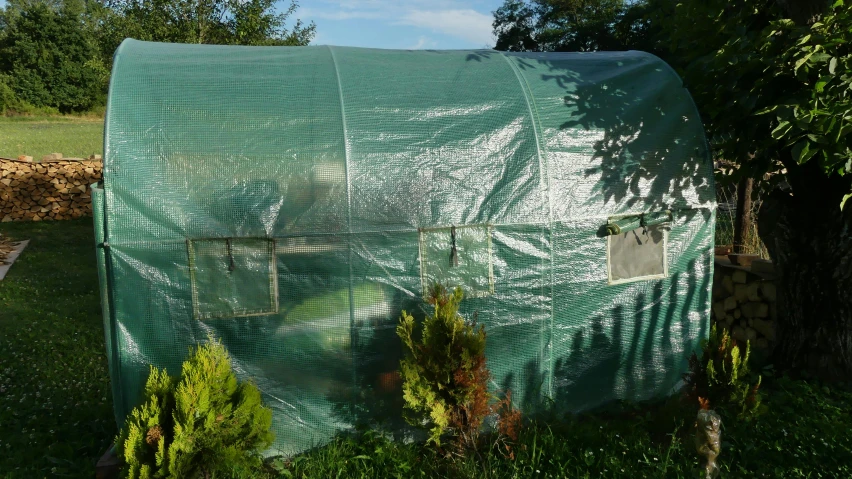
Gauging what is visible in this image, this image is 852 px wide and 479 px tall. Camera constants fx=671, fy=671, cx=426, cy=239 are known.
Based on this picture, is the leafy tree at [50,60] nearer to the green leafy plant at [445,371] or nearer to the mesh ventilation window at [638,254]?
the mesh ventilation window at [638,254]

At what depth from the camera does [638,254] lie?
207 inches

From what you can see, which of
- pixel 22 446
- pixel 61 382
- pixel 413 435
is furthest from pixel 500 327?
pixel 61 382

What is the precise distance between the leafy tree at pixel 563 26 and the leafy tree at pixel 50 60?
820 inches

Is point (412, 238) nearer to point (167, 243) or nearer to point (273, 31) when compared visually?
point (167, 243)

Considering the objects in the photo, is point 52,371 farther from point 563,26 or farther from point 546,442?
point 563,26

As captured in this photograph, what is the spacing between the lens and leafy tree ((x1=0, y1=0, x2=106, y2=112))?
113 feet

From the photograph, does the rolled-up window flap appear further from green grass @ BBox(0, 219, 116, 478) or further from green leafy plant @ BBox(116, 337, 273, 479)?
green grass @ BBox(0, 219, 116, 478)

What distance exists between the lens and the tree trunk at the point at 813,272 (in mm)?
5305

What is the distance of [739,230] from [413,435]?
188 inches

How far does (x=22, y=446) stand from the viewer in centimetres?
480

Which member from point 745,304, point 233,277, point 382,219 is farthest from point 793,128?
point 233,277

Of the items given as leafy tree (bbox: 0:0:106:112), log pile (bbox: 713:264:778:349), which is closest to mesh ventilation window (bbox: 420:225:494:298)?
log pile (bbox: 713:264:778:349)

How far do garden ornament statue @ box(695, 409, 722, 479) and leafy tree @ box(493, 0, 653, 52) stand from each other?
70.7ft

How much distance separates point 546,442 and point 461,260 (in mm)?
1350
